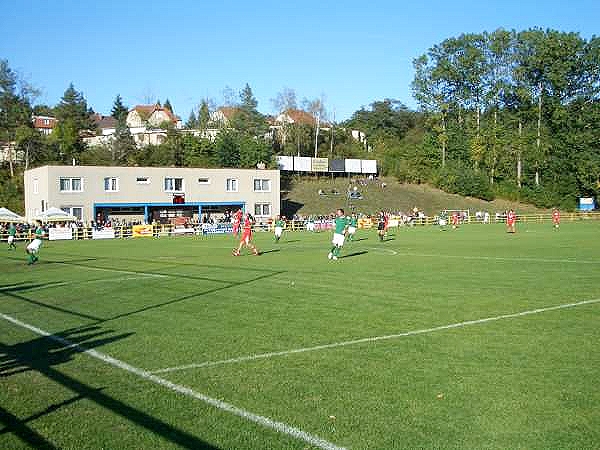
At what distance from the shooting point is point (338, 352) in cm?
875

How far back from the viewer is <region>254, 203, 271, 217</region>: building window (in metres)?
68.1

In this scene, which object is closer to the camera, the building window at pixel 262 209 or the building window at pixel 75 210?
the building window at pixel 75 210

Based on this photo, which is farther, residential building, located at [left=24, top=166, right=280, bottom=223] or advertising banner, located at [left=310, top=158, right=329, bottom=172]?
advertising banner, located at [left=310, top=158, right=329, bottom=172]

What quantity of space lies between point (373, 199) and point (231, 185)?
21.5 m

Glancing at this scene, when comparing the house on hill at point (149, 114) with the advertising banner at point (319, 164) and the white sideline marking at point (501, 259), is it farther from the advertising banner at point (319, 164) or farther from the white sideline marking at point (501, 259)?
the white sideline marking at point (501, 259)

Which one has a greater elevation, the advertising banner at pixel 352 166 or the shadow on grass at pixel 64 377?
the advertising banner at pixel 352 166

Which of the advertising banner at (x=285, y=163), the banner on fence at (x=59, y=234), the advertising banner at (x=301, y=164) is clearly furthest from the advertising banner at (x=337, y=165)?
the banner on fence at (x=59, y=234)

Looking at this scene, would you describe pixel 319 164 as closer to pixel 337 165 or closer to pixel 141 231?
pixel 337 165

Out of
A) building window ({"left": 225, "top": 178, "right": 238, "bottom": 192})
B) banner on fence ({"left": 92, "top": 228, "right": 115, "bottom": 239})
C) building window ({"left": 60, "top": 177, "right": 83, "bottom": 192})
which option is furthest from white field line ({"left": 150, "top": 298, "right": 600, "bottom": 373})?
building window ({"left": 225, "top": 178, "right": 238, "bottom": 192})

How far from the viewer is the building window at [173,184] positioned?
62.4 meters

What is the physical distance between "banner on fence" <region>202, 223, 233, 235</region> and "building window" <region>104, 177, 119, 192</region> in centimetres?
1113

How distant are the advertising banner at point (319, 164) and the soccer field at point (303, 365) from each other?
7126 centimetres

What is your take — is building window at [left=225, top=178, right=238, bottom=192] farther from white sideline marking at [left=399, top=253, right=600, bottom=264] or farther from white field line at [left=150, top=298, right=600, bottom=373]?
white field line at [left=150, top=298, right=600, bottom=373]

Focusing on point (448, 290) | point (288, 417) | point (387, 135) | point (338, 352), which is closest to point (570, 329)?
point (338, 352)
